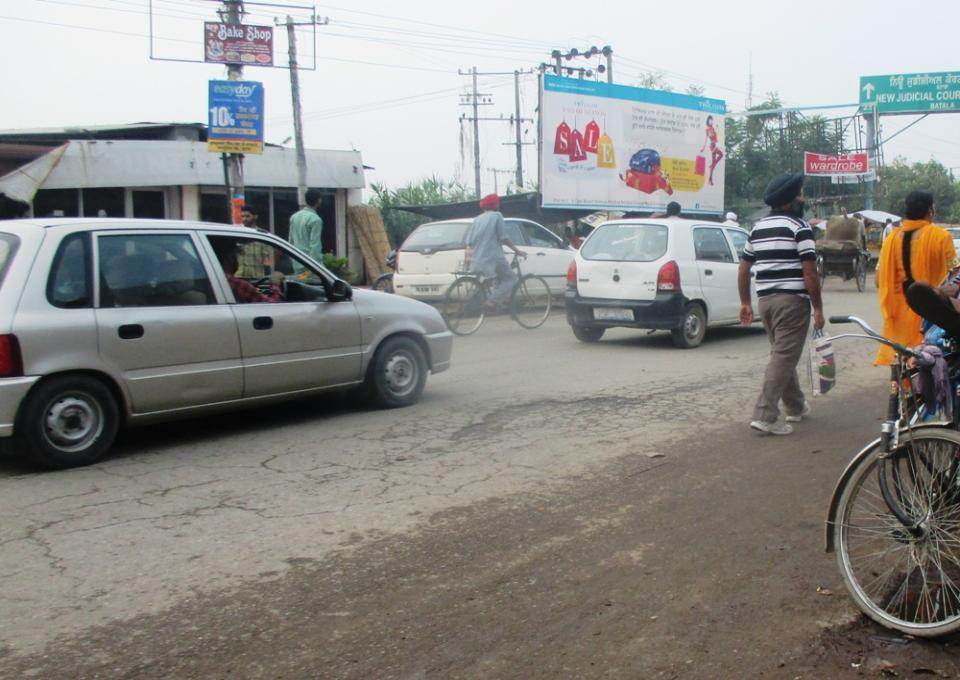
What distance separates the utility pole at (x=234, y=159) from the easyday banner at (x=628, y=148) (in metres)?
8.96

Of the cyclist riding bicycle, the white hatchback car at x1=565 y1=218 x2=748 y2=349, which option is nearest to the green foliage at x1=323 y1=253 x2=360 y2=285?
the cyclist riding bicycle

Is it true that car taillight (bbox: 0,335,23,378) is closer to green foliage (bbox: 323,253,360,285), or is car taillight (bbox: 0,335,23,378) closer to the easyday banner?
green foliage (bbox: 323,253,360,285)

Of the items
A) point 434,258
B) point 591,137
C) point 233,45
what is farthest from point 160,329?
point 591,137

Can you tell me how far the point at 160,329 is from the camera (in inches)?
251

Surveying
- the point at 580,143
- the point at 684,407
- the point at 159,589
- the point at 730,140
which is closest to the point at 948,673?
the point at 159,589

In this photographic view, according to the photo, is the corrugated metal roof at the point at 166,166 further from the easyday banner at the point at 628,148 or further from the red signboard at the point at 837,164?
the red signboard at the point at 837,164

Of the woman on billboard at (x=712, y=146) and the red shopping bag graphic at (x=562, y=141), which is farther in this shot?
the woman on billboard at (x=712, y=146)

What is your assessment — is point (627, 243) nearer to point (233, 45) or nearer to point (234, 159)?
point (234, 159)

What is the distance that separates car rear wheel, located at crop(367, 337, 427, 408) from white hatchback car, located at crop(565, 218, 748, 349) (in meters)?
4.22

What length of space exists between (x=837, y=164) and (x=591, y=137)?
16600 mm

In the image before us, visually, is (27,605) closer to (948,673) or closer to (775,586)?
(775,586)

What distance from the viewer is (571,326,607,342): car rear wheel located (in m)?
12.5

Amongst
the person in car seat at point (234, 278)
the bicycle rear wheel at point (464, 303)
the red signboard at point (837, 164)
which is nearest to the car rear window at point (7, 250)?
the person in car seat at point (234, 278)

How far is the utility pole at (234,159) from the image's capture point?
53.3 ft
